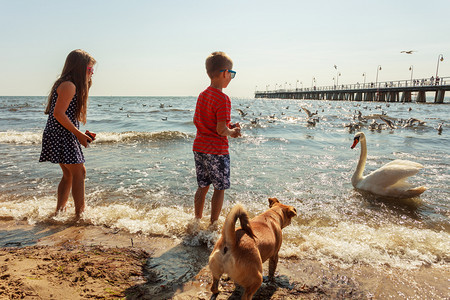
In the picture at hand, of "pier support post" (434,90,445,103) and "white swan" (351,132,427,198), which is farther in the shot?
"pier support post" (434,90,445,103)

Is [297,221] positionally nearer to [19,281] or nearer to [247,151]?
[19,281]

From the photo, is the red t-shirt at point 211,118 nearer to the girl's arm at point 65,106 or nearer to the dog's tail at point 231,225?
the dog's tail at point 231,225

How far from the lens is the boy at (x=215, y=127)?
3.16m

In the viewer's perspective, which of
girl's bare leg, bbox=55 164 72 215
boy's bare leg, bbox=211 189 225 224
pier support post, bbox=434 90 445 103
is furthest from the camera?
pier support post, bbox=434 90 445 103

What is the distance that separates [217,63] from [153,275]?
7.52 ft

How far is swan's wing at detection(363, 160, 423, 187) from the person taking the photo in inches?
206

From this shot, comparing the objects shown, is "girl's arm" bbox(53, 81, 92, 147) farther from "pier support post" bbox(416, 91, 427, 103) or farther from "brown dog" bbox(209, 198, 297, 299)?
"pier support post" bbox(416, 91, 427, 103)

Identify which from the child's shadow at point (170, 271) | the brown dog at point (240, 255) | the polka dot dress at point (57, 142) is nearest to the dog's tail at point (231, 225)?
the brown dog at point (240, 255)

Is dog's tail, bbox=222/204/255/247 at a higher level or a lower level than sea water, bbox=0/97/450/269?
higher

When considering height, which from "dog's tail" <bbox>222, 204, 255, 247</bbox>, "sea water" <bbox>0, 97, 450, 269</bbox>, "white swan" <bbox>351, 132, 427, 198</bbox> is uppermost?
"dog's tail" <bbox>222, 204, 255, 247</bbox>

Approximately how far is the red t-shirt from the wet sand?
1164 mm

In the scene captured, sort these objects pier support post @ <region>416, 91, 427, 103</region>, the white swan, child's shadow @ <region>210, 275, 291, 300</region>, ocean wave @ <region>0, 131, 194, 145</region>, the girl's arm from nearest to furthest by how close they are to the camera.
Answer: child's shadow @ <region>210, 275, 291, 300</region> < the girl's arm < the white swan < ocean wave @ <region>0, 131, 194, 145</region> < pier support post @ <region>416, 91, 427, 103</region>

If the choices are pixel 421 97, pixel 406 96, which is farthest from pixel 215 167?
pixel 406 96

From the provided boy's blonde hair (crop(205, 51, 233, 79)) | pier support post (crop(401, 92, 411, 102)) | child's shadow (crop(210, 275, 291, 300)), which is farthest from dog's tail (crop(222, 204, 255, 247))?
Result: pier support post (crop(401, 92, 411, 102))
